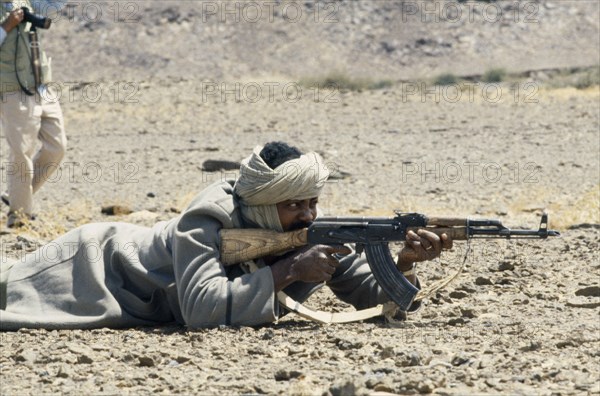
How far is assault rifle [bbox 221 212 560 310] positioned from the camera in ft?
18.9

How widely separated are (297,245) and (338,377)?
40.8 inches

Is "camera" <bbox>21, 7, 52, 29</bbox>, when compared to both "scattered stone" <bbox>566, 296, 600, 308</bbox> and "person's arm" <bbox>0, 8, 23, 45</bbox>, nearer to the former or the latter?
"person's arm" <bbox>0, 8, 23, 45</bbox>

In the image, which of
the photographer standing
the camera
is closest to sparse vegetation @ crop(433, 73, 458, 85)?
the photographer standing

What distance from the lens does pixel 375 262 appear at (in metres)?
5.84

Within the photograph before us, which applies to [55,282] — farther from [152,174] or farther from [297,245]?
[152,174]

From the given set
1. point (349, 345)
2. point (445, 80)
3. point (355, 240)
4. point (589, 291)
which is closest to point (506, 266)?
point (589, 291)

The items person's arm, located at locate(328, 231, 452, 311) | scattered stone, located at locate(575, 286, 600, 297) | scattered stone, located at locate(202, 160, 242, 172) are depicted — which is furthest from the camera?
scattered stone, located at locate(202, 160, 242, 172)

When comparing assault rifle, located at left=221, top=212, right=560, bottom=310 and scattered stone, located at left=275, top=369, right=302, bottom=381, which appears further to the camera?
assault rifle, located at left=221, top=212, right=560, bottom=310

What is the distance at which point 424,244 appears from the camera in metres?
5.67

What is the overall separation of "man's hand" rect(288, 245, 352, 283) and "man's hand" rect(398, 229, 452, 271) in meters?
0.30

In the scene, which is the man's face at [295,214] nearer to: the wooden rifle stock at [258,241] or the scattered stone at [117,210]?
the wooden rifle stock at [258,241]

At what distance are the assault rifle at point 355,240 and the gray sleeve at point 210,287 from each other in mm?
93

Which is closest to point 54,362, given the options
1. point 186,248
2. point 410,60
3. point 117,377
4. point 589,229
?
point 117,377

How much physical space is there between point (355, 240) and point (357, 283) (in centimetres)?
40
